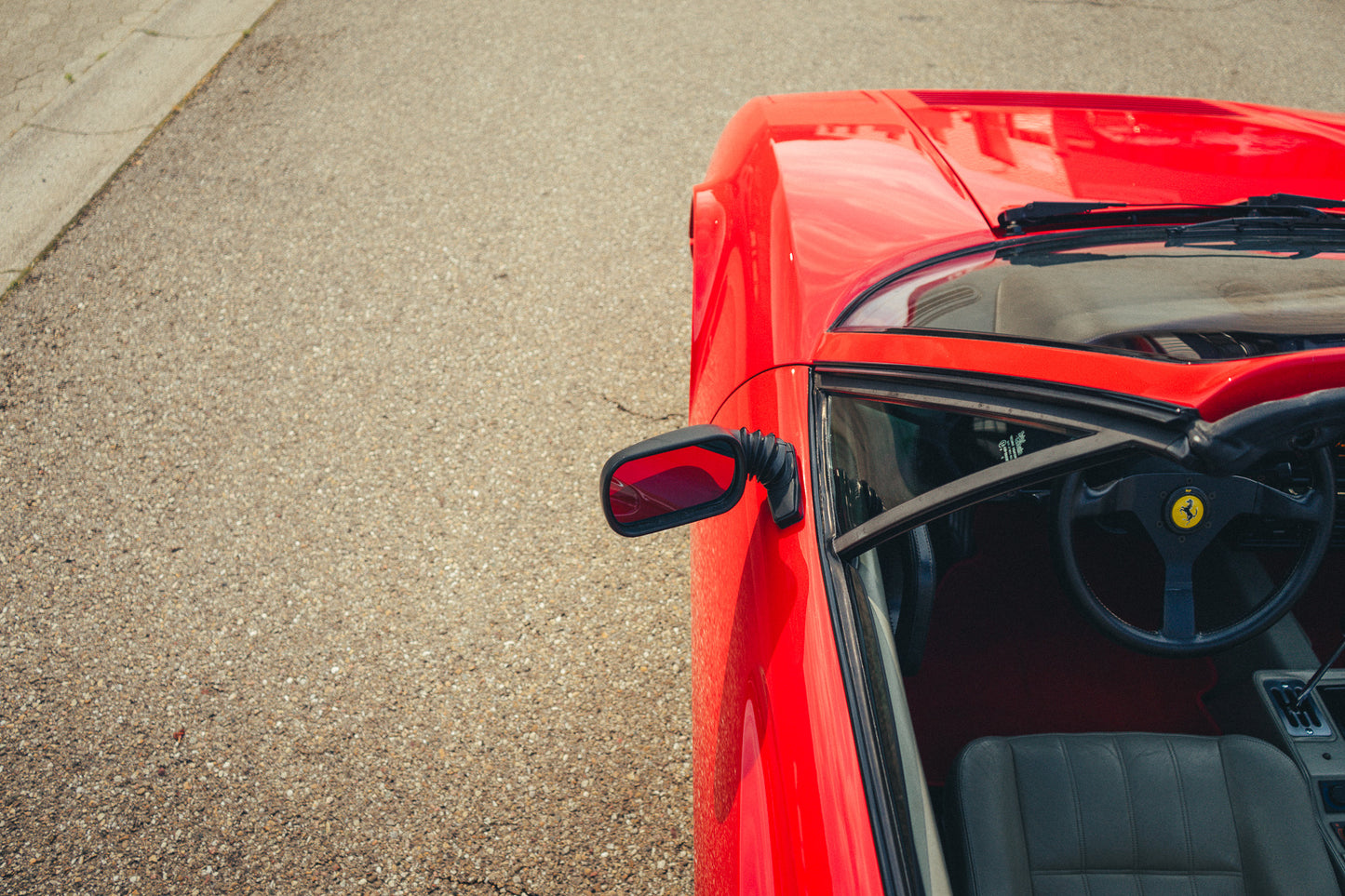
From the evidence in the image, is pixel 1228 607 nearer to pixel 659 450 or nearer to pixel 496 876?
pixel 659 450

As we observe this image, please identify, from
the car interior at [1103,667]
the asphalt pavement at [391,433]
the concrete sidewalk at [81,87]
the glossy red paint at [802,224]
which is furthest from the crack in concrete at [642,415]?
the concrete sidewalk at [81,87]

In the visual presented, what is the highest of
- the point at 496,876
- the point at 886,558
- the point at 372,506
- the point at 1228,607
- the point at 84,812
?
the point at 886,558

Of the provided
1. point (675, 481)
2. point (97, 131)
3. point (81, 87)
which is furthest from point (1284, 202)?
point (81, 87)

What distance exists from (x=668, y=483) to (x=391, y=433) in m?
1.98

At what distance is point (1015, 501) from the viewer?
2.06 metres

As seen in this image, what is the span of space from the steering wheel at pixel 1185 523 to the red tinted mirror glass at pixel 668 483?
81 cm

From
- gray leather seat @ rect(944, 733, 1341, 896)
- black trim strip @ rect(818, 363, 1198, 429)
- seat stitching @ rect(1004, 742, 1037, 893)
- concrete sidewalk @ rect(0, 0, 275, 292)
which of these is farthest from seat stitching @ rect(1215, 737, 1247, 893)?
concrete sidewalk @ rect(0, 0, 275, 292)

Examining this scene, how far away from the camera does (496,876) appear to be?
7.24 feet

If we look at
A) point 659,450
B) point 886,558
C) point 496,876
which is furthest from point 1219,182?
point 496,876

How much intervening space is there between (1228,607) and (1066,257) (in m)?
1.04

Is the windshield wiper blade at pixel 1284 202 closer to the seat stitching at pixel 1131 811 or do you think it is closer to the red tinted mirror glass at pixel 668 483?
the seat stitching at pixel 1131 811

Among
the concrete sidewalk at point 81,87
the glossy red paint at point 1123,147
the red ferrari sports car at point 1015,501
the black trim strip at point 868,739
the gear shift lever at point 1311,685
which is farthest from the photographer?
the concrete sidewalk at point 81,87

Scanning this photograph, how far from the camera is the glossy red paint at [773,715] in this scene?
1.28 metres

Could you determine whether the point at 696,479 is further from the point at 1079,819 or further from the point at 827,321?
the point at 1079,819
